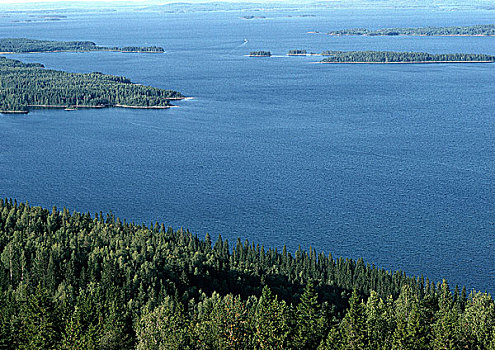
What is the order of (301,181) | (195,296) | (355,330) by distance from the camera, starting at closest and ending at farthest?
(355,330)
(195,296)
(301,181)

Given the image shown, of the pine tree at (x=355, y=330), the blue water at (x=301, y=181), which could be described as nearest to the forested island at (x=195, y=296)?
the pine tree at (x=355, y=330)

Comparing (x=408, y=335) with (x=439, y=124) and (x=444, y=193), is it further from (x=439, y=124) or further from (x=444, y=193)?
(x=439, y=124)

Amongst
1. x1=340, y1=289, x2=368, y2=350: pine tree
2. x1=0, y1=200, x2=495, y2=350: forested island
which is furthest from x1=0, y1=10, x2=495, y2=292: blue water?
x1=340, y1=289, x2=368, y2=350: pine tree

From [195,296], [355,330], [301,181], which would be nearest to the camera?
[355,330]

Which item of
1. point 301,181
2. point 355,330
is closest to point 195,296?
point 355,330

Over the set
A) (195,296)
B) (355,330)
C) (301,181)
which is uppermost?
(355,330)

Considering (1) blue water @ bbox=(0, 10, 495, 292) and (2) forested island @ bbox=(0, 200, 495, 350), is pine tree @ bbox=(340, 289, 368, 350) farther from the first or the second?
(1) blue water @ bbox=(0, 10, 495, 292)

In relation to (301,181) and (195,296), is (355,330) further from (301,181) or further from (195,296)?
(301,181)

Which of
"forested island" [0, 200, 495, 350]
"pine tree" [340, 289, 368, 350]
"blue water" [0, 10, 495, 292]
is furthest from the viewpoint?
"blue water" [0, 10, 495, 292]

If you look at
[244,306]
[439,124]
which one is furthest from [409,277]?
[439,124]

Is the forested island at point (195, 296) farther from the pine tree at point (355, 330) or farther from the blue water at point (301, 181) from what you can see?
the blue water at point (301, 181)
